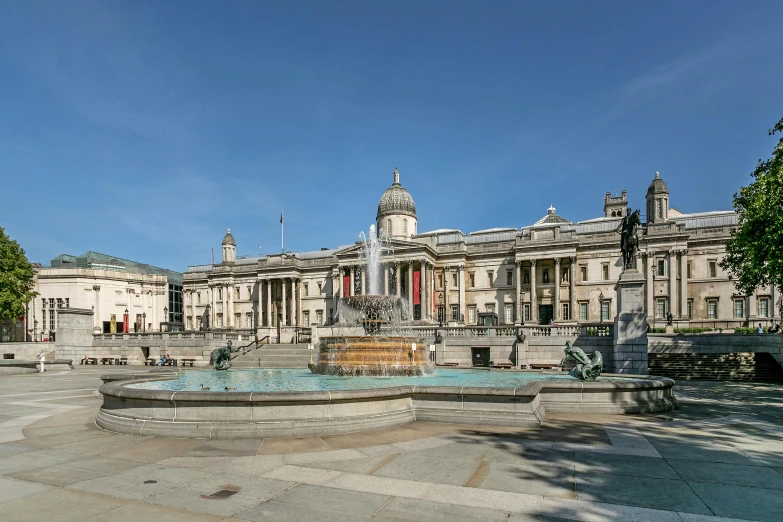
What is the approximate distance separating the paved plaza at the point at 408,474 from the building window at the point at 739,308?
173 ft

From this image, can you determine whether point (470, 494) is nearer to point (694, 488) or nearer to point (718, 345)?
point (694, 488)

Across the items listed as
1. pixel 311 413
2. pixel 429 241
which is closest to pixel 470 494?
pixel 311 413

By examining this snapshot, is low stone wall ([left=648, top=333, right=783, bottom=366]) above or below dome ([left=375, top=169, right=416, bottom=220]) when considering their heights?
below

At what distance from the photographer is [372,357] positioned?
706 inches

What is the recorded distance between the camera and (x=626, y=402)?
13.0 m

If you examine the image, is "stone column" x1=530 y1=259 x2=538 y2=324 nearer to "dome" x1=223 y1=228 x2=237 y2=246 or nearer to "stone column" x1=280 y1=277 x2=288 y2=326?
"stone column" x1=280 y1=277 x2=288 y2=326

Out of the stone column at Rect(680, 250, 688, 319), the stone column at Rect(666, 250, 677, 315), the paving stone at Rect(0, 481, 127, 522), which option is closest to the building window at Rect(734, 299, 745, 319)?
the stone column at Rect(680, 250, 688, 319)

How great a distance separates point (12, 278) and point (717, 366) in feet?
220

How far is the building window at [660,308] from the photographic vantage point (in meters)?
56.9

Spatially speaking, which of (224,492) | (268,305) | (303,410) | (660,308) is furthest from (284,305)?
(224,492)

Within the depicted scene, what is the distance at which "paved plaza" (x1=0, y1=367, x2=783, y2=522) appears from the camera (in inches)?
228

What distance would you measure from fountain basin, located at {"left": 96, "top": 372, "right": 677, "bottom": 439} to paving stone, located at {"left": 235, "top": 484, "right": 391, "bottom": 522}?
3245mm

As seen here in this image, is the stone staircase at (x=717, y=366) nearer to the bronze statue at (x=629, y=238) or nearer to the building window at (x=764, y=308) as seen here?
the bronze statue at (x=629, y=238)

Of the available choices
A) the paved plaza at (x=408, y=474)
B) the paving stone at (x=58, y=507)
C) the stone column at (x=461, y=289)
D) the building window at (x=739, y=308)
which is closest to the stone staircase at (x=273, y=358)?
the paved plaza at (x=408, y=474)
